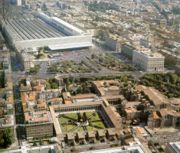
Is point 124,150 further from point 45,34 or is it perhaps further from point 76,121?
point 45,34

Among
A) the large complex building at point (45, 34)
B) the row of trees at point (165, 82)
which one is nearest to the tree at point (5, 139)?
the row of trees at point (165, 82)

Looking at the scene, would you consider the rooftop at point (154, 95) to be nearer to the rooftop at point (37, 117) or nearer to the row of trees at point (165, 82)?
the row of trees at point (165, 82)

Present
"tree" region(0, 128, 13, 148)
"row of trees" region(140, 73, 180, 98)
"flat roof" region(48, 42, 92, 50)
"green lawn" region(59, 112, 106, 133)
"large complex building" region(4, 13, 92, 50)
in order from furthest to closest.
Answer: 1. "large complex building" region(4, 13, 92, 50)
2. "flat roof" region(48, 42, 92, 50)
3. "row of trees" region(140, 73, 180, 98)
4. "green lawn" region(59, 112, 106, 133)
5. "tree" region(0, 128, 13, 148)

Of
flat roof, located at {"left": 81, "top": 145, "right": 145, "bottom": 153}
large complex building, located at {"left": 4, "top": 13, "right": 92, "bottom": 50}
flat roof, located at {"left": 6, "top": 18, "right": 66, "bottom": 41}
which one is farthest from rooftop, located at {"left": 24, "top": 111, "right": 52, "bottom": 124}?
flat roof, located at {"left": 6, "top": 18, "right": 66, "bottom": 41}

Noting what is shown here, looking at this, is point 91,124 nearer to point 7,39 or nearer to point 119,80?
point 119,80

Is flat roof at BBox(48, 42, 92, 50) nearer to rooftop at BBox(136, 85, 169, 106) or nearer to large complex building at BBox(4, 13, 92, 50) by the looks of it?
large complex building at BBox(4, 13, 92, 50)
